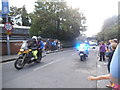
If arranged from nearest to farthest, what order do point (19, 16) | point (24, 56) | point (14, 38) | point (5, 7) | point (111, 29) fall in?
point (24, 56) < point (5, 7) < point (14, 38) < point (111, 29) < point (19, 16)

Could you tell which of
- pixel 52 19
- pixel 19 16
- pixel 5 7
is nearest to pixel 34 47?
pixel 5 7

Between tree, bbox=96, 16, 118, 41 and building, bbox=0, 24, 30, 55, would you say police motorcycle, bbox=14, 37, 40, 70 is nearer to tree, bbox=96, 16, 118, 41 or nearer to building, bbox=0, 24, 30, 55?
building, bbox=0, 24, 30, 55

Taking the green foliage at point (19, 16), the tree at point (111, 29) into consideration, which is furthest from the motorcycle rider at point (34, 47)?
the green foliage at point (19, 16)

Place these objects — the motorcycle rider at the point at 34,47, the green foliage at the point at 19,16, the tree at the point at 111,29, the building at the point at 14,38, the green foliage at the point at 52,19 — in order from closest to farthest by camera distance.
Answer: the motorcycle rider at the point at 34,47 → the building at the point at 14,38 → the green foliage at the point at 52,19 → the tree at the point at 111,29 → the green foliage at the point at 19,16

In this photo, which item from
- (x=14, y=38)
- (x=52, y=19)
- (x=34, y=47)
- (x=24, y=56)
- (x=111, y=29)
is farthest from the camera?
(x=111, y=29)

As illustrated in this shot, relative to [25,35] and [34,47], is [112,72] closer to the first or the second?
[34,47]

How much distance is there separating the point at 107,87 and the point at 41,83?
2.28 meters

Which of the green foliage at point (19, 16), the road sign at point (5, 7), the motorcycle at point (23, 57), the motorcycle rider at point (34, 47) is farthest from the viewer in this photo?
the green foliage at point (19, 16)

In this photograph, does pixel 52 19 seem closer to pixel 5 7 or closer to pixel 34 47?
pixel 5 7

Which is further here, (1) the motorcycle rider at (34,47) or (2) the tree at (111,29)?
(2) the tree at (111,29)

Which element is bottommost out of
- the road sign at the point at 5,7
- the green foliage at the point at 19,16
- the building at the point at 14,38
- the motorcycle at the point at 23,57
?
the motorcycle at the point at 23,57

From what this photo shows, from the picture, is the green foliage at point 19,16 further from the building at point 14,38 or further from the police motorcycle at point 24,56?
the police motorcycle at point 24,56

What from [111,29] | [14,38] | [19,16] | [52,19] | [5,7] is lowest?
[14,38]

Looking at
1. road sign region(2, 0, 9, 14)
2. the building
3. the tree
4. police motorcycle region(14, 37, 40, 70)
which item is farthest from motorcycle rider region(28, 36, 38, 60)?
the tree
